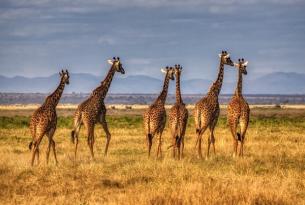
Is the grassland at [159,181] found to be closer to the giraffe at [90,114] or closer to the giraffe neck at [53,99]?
the giraffe at [90,114]

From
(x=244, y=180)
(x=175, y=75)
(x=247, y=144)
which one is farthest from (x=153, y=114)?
(x=247, y=144)

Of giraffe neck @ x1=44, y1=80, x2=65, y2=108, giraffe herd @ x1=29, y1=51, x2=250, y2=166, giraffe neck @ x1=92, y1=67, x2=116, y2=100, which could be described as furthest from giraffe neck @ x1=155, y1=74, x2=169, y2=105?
giraffe neck @ x1=44, y1=80, x2=65, y2=108

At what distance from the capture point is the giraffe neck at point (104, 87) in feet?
66.4

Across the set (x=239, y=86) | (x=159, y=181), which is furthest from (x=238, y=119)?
(x=159, y=181)

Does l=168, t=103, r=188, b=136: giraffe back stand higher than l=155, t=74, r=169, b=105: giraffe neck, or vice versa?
l=155, t=74, r=169, b=105: giraffe neck

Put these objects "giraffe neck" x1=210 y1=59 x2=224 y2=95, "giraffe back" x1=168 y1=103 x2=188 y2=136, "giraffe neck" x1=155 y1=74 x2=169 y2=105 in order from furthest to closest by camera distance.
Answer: "giraffe neck" x1=210 y1=59 x2=224 y2=95 → "giraffe neck" x1=155 y1=74 x2=169 y2=105 → "giraffe back" x1=168 y1=103 x2=188 y2=136

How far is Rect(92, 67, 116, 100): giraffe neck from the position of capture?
66.4ft

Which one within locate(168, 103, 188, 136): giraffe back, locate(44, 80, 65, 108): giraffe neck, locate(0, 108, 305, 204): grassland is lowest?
locate(0, 108, 305, 204): grassland

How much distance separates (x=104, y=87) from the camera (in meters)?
20.7

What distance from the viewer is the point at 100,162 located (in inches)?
701

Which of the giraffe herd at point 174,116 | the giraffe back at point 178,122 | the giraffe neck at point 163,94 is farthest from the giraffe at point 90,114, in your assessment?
the giraffe back at point 178,122

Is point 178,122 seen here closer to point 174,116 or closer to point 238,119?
point 174,116

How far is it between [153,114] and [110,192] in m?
5.61

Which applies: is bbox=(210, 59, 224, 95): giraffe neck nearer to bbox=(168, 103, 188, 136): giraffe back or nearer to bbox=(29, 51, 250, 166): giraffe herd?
bbox=(29, 51, 250, 166): giraffe herd
